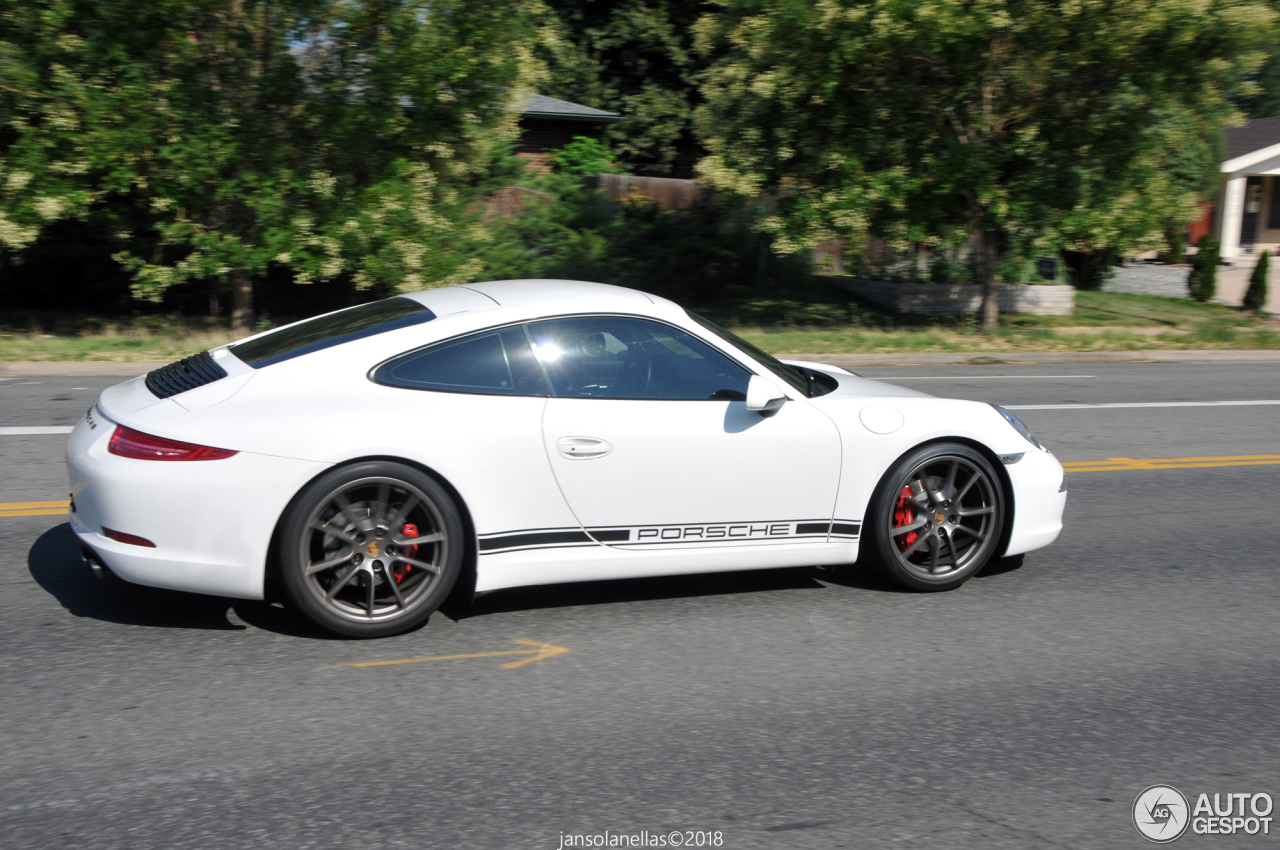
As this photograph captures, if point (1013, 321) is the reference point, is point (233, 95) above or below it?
above

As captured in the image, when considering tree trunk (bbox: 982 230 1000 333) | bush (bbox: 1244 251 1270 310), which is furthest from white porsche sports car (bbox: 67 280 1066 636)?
bush (bbox: 1244 251 1270 310)

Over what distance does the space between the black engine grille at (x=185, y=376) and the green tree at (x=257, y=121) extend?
34.2 ft

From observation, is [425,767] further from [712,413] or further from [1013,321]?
[1013,321]

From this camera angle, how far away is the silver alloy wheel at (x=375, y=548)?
4.38 meters

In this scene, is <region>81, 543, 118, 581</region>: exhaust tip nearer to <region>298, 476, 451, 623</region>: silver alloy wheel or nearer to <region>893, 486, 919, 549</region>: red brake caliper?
<region>298, 476, 451, 623</region>: silver alloy wheel

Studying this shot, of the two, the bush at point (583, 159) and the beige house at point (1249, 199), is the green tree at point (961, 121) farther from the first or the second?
the beige house at point (1249, 199)

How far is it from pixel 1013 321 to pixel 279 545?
18.9m

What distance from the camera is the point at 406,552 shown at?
449cm

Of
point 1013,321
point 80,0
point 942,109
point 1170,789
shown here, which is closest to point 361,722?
point 1170,789

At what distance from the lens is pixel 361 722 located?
3.82 meters

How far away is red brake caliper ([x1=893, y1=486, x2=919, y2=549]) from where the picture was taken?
5.22 meters

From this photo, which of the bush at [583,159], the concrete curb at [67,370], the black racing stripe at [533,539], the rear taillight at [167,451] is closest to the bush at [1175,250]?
the bush at [583,159]

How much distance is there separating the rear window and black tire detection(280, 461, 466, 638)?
0.70 metres

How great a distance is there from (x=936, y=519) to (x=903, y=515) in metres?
0.17
